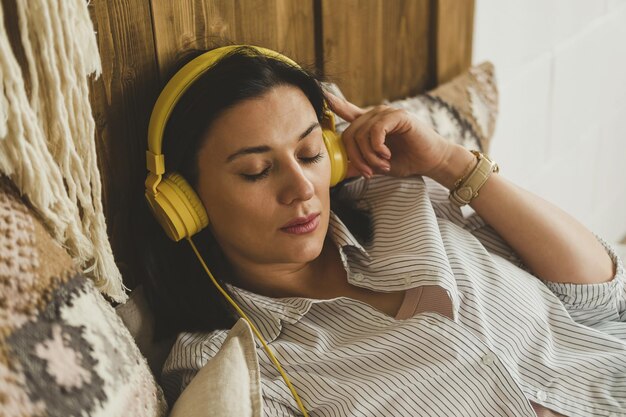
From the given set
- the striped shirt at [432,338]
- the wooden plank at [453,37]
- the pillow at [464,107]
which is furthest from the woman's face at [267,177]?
the wooden plank at [453,37]

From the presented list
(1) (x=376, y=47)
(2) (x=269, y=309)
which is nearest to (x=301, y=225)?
(2) (x=269, y=309)

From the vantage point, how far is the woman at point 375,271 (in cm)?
117

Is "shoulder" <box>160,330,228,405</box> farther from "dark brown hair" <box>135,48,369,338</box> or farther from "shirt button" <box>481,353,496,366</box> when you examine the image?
"shirt button" <box>481,353,496,366</box>

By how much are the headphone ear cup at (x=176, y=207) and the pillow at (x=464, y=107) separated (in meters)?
0.60

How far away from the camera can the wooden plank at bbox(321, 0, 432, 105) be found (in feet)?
5.20

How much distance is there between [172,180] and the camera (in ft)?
3.88

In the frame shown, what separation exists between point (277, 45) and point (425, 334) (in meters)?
0.66

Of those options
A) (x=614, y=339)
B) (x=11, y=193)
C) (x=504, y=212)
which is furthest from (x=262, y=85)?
(x=614, y=339)

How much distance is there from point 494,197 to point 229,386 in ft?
2.32

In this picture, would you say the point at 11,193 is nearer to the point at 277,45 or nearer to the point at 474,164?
the point at 277,45

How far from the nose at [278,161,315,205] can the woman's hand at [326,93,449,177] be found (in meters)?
0.26

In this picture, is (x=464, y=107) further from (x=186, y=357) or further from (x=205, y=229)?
(x=186, y=357)

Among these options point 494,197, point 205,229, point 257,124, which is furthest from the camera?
point 494,197

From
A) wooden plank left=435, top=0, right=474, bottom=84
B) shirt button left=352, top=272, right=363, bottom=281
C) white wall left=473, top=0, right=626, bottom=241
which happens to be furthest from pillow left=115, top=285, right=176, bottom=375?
white wall left=473, top=0, right=626, bottom=241
